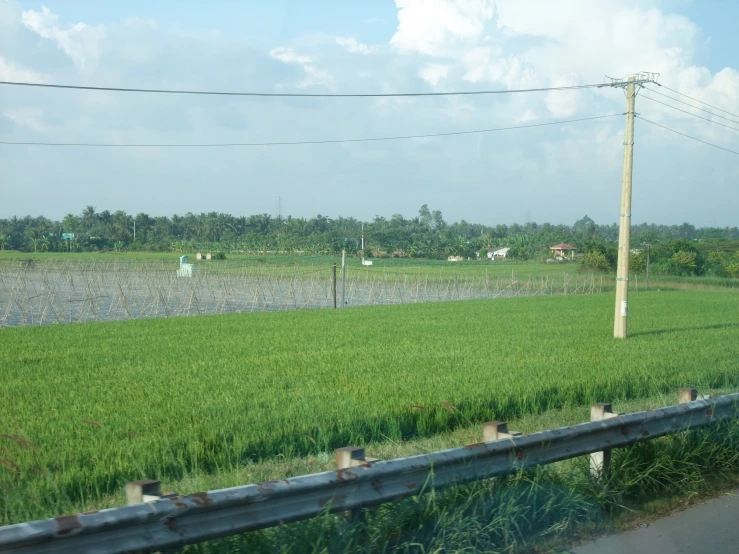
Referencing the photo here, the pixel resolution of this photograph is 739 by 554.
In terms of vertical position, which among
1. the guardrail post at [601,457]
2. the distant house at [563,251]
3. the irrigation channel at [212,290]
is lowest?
the irrigation channel at [212,290]

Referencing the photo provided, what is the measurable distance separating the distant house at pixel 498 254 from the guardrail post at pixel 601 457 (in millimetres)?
64173

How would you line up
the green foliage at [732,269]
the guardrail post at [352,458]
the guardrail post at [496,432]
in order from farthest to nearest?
1. the green foliage at [732,269]
2. the guardrail post at [496,432]
3. the guardrail post at [352,458]

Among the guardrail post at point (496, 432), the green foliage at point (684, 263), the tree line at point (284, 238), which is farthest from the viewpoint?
the tree line at point (284, 238)

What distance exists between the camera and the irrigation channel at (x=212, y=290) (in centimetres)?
3009

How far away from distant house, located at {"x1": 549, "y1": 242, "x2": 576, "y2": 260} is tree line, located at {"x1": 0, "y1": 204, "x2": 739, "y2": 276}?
2.44ft

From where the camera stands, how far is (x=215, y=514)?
366 centimetres

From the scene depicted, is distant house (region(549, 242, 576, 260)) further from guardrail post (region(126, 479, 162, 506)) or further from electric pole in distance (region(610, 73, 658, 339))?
guardrail post (region(126, 479, 162, 506))

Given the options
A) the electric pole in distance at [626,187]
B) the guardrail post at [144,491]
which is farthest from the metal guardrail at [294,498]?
the electric pole in distance at [626,187]

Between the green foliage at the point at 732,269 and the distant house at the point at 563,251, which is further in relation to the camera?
the distant house at the point at 563,251

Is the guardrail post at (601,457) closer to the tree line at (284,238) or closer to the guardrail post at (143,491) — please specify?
the guardrail post at (143,491)

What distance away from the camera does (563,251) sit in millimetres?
59938

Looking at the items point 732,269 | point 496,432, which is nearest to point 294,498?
point 496,432

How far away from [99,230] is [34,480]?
60.9 m

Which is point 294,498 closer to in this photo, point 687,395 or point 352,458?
point 352,458
